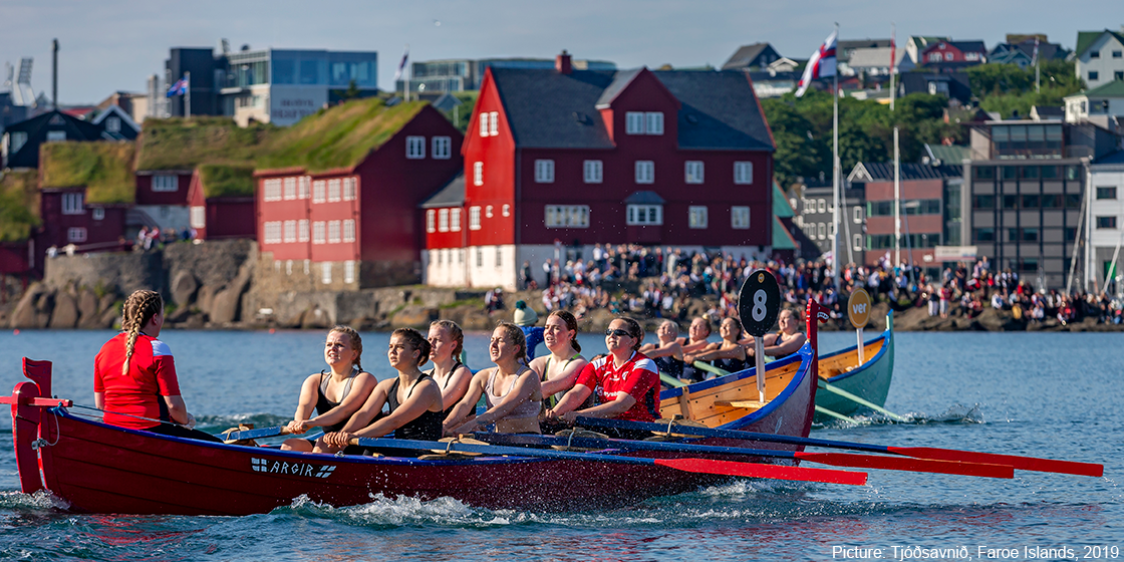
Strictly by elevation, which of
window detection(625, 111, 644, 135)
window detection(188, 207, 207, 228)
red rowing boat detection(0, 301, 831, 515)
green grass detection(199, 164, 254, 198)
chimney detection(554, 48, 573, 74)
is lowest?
red rowing boat detection(0, 301, 831, 515)

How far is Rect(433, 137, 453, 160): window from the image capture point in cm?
7788

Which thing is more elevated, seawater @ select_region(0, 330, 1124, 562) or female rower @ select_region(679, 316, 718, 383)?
female rower @ select_region(679, 316, 718, 383)

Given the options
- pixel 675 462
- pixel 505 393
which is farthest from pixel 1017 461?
pixel 505 393

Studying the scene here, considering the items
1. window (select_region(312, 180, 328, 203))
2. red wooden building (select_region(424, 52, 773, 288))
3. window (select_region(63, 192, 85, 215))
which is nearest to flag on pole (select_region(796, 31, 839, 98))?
red wooden building (select_region(424, 52, 773, 288))

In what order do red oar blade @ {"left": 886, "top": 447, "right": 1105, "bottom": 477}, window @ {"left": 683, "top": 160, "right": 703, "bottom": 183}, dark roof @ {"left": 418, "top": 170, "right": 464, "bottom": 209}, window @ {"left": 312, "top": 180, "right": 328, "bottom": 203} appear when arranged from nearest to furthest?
red oar blade @ {"left": 886, "top": 447, "right": 1105, "bottom": 477}
window @ {"left": 683, "top": 160, "right": 703, "bottom": 183}
dark roof @ {"left": 418, "top": 170, "right": 464, "bottom": 209}
window @ {"left": 312, "top": 180, "right": 328, "bottom": 203}

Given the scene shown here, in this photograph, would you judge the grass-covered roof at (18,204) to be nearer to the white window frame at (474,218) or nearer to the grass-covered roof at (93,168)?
the grass-covered roof at (93,168)

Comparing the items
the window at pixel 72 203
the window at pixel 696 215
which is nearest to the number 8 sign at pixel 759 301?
the window at pixel 696 215

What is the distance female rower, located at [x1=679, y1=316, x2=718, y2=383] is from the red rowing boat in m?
7.75

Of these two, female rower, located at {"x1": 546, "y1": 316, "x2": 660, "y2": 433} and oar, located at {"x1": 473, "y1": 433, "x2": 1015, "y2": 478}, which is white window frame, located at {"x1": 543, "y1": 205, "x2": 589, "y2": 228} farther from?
oar, located at {"x1": 473, "y1": 433, "x2": 1015, "y2": 478}

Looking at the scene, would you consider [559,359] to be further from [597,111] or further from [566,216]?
[597,111]

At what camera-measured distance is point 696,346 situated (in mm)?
24406

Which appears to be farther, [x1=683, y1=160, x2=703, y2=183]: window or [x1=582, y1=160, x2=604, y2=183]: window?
[x1=683, y1=160, x2=703, y2=183]: window

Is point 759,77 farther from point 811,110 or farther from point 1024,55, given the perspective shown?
point 811,110

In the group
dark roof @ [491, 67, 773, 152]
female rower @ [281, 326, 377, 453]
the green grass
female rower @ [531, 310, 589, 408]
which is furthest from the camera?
the green grass
